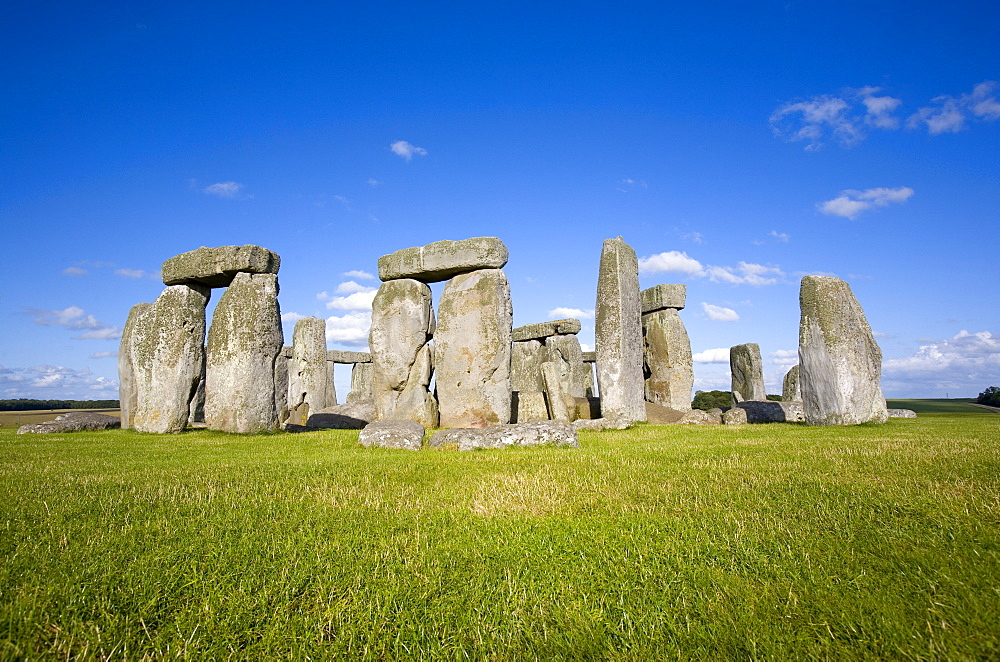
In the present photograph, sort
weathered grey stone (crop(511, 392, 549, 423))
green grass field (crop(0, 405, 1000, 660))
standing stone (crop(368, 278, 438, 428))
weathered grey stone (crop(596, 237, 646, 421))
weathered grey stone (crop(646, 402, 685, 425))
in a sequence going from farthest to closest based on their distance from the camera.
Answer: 1. weathered grey stone (crop(511, 392, 549, 423))
2. weathered grey stone (crop(646, 402, 685, 425))
3. standing stone (crop(368, 278, 438, 428))
4. weathered grey stone (crop(596, 237, 646, 421))
5. green grass field (crop(0, 405, 1000, 660))

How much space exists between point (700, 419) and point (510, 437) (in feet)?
20.6

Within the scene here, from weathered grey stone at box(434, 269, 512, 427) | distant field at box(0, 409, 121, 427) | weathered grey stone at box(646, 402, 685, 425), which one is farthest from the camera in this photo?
distant field at box(0, 409, 121, 427)

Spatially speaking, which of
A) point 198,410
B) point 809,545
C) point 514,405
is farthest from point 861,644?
point 198,410

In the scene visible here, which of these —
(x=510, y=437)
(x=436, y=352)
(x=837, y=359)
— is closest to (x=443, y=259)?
(x=436, y=352)

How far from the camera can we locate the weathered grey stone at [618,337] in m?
11.8

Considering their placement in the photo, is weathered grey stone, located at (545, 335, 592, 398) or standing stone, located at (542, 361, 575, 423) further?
weathered grey stone, located at (545, 335, 592, 398)

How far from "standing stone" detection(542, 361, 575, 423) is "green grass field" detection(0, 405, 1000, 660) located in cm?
772

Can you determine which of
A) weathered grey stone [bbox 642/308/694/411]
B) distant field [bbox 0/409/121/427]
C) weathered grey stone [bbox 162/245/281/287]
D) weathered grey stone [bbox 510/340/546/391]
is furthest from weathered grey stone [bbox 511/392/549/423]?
distant field [bbox 0/409/121/427]

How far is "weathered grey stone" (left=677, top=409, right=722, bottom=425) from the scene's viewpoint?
40.4ft

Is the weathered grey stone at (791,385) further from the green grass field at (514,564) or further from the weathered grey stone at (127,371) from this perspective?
the weathered grey stone at (127,371)

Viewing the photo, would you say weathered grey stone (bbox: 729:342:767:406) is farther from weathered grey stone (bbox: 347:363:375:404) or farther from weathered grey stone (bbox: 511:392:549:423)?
weathered grey stone (bbox: 347:363:375:404)

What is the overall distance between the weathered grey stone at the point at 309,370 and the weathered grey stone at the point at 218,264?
26.1 ft

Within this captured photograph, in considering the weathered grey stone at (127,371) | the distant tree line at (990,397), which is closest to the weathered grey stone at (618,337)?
the weathered grey stone at (127,371)

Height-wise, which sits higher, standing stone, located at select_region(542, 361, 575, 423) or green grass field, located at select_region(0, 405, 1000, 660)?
standing stone, located at select_region(542, 361, 575, 423)
